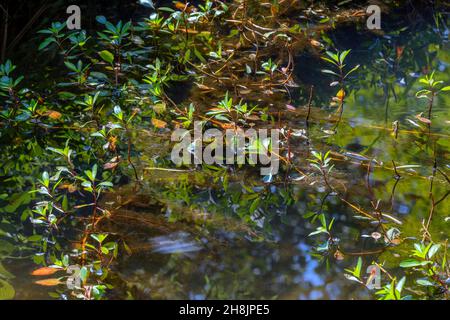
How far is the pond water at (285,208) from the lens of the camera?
191 centimetres

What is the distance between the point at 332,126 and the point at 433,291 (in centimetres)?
115

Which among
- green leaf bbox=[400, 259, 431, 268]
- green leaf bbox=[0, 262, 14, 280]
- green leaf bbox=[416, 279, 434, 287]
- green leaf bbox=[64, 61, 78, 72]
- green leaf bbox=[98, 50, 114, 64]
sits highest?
green leaf bbox=[98, 50, 114, 64]

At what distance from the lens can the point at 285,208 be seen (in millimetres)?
2264

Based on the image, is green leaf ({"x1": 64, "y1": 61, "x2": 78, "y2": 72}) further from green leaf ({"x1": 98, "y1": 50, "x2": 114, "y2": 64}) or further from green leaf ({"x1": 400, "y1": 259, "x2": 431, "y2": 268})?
green leaf ({"x1": 400, "y1": 259, "x2": 431, "y2": 268})

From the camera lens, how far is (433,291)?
6.01 feet

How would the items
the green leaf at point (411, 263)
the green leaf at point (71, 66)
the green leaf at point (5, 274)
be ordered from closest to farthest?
the green leaf at point (411, 263), the green leaf at point (5, 274), the green leaf at point (71, 66)

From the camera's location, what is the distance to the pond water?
1914mm

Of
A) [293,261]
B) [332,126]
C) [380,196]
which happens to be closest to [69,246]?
[293,261]

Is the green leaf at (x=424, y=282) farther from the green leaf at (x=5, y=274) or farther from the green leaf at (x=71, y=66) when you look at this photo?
the green leaf at (x=71, y=66)

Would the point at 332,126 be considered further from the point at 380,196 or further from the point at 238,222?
the point at 238,222

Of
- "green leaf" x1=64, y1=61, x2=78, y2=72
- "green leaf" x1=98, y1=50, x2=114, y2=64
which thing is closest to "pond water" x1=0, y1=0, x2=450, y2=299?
"green leaf" x1=98, y1=50, x2=114, y2=64

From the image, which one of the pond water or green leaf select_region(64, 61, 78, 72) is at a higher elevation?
green leaf select_region(64, 61, 78, 72)

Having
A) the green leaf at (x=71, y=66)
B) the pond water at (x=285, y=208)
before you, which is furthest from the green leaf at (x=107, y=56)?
the pond water at (x=285, y=208)
